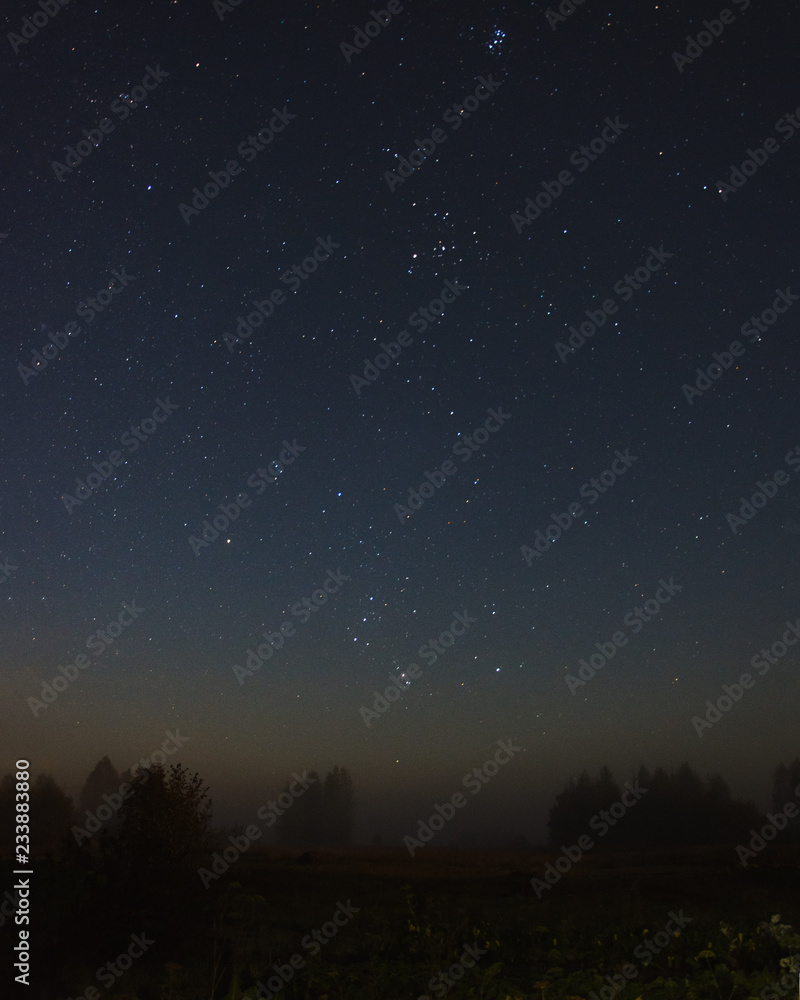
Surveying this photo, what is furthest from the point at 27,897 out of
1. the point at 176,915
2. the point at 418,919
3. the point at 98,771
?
the point at 98,771

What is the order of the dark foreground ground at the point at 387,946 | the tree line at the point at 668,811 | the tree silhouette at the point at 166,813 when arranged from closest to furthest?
the dark foreground ground at the point at 387,946
the tree silhouette at the point at 166,813
the tree line at the point at 668,811

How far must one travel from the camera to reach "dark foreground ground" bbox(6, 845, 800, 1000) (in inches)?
271

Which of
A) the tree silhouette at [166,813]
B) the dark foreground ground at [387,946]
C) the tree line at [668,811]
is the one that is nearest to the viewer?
the dark foreground ground at [387,946]

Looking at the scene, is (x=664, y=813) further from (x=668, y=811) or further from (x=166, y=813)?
(x=166, y=813)

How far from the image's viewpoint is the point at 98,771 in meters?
71.2

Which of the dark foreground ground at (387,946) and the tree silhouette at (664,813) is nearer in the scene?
the dark foreground ground at (387,946)

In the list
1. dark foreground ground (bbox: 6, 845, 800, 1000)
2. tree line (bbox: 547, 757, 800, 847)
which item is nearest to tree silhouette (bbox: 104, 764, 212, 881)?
dark foreground ground (bbox: 6, 845, 800, 1000)

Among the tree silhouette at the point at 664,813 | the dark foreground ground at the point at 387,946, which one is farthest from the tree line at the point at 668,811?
the dark foreground ground at the point at 387,946

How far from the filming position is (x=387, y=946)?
9.16 metres

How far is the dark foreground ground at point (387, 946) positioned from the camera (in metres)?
6.89

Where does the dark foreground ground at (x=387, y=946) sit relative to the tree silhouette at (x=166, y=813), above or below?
below

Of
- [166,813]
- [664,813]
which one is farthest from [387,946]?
[664,813]

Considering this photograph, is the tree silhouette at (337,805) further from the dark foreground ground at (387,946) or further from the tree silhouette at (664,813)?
the dark foreground ground at (387,946)

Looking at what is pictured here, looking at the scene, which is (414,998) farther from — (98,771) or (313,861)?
(98,771)
